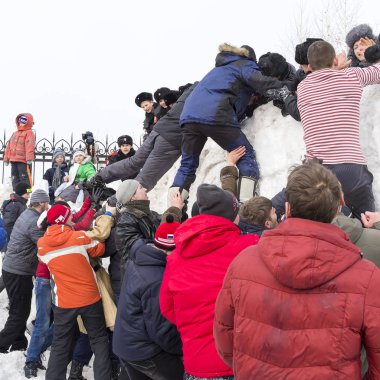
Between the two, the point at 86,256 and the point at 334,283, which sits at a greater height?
the point at 334,283

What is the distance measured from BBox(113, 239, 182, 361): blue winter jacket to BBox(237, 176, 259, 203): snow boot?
62.6 inches

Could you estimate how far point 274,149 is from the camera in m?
5.17

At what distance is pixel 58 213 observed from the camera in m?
4.80

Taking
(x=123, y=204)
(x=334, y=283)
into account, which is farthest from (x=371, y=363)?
(x=123, y=204)

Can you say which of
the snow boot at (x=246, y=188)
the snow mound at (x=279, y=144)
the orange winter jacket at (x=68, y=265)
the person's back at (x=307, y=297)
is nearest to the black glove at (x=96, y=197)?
the snow mound at (x=279, y=144)

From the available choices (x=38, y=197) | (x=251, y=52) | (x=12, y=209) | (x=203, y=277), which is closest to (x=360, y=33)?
(x=251, y=52)

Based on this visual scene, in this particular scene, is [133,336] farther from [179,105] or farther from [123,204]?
[179,105]

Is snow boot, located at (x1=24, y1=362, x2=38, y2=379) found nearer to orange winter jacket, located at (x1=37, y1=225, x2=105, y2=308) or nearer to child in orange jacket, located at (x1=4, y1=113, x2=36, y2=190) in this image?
orange winter jacket, located at (x1=37, y1=225, x2=105, y2=308)

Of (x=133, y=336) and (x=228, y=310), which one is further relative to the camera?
(x=133, y=336)

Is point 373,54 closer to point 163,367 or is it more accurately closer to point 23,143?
point 163,367

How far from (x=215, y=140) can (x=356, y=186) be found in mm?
1717

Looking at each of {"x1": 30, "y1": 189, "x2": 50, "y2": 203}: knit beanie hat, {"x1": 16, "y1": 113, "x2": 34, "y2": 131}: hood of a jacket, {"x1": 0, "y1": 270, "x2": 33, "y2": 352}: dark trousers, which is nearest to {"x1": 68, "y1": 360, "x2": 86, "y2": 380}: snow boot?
{"x1": 0, "y1": 270, "x2": 33, "y2": 352}: dark trousers

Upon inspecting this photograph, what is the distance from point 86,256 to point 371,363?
3.39 metres

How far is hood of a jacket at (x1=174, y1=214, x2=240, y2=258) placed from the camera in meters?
2.66
